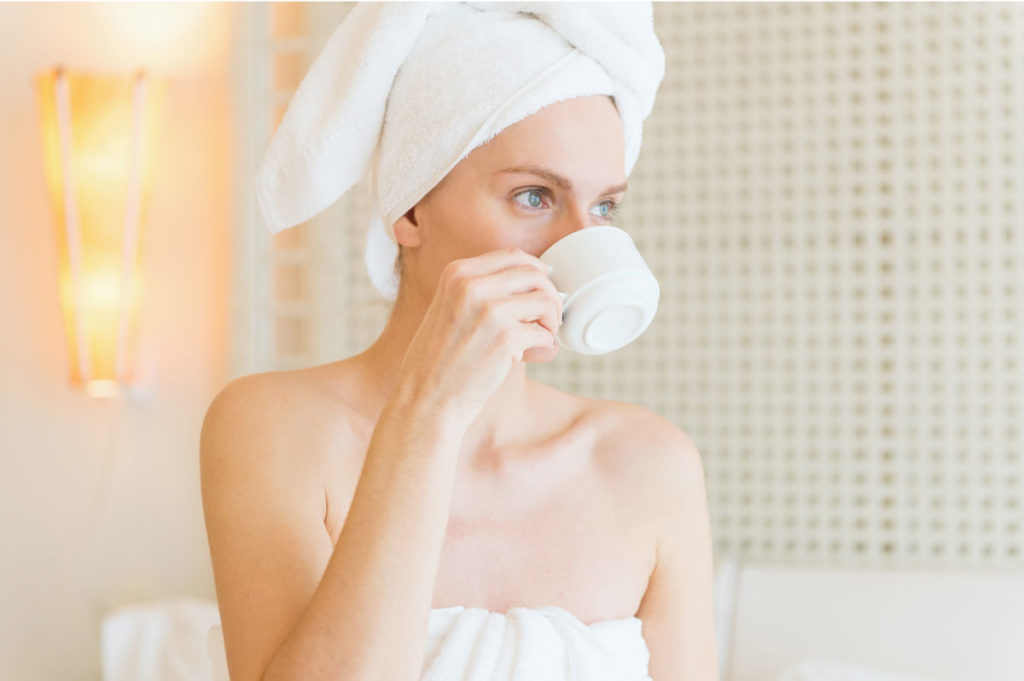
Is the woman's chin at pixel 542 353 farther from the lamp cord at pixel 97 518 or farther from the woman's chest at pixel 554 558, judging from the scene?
the lamp cord at pixel 97 518

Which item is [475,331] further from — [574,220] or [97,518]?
[97,518]

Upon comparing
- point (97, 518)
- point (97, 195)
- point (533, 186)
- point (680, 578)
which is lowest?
point (97, 518)

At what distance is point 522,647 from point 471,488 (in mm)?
220

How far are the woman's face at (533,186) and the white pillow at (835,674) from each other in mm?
877

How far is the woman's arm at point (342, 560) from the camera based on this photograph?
0.80 meters

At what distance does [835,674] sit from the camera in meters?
1.52

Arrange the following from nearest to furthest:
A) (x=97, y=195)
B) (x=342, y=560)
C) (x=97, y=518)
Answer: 1. (x=342, y=560)
2. (x=97, y=195)
3. (x=97, y=518)

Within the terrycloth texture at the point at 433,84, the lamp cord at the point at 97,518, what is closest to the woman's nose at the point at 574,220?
the terrycloth texture at the point at 433,84

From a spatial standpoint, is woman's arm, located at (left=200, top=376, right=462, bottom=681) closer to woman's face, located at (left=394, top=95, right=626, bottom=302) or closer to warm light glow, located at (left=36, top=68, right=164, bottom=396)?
woman's face, located at (left=394, top=95, right=626, bottom=302)

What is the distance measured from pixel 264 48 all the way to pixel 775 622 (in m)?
1.63

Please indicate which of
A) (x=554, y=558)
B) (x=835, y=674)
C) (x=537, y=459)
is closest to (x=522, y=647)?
(x=554, y=558)


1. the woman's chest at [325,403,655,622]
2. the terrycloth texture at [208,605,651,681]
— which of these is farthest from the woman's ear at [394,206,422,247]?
the terrycloth texture at [208,605,651,681]

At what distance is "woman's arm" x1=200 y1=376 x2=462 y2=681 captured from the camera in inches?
31.4

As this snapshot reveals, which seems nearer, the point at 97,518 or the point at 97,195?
the point at 97,195
